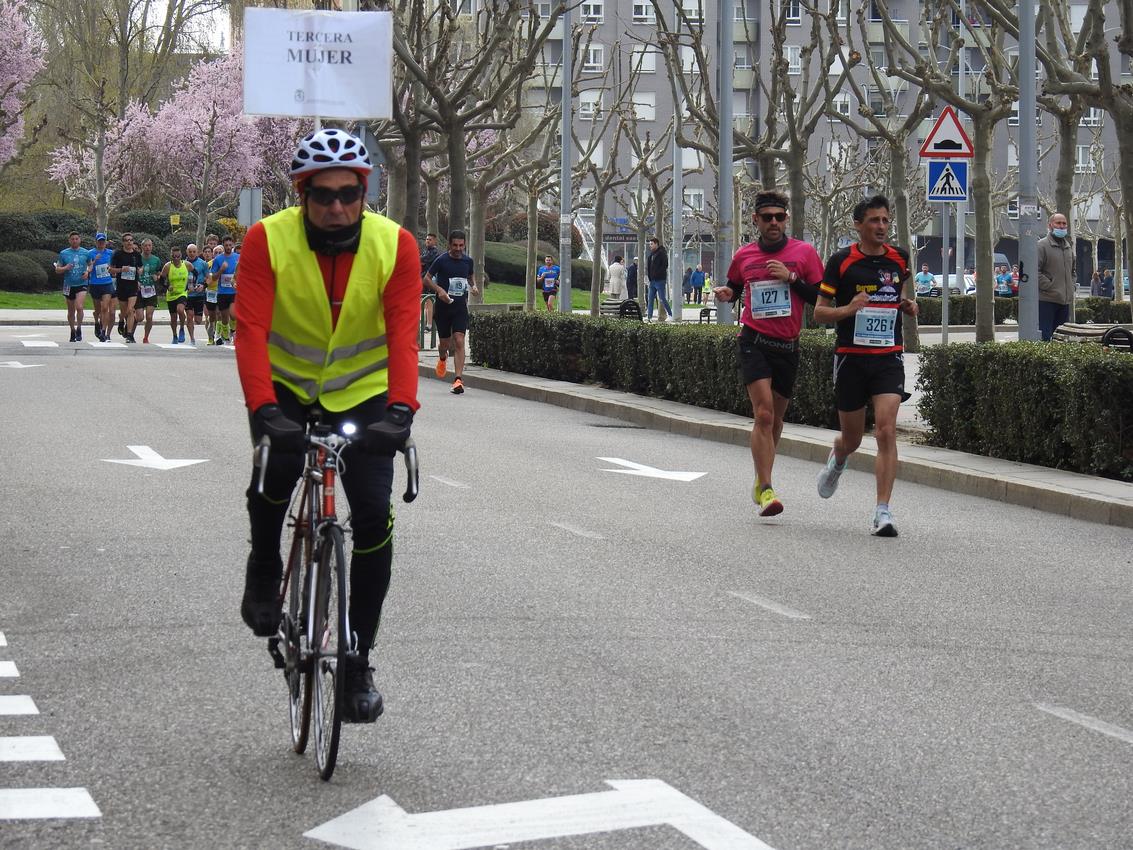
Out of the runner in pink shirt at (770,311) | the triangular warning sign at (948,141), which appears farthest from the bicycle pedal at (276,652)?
the triangular warning sign at (948,141)

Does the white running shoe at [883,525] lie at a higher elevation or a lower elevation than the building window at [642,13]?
lower

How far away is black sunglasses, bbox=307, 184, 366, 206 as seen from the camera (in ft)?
17.4

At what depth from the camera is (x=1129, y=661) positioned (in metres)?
Answer: 7.22

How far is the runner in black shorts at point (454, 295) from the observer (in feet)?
74.2

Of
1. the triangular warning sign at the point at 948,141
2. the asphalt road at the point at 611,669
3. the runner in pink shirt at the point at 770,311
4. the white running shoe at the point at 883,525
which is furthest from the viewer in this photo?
the triangular warning sign at the point at 948,141

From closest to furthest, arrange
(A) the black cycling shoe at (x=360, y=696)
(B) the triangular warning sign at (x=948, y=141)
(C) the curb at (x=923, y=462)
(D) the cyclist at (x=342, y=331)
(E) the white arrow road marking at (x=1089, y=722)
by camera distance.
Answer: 1. (A) the black cycling shoe at (x=360, y=696)
2. (D) the cyclist at (x=342, y=331)
3. (E) the white arrow road marking at (x=1089, y=722)
4. (C) the curb at (x=923, y=462)
5. (B) the triangular warning sign at (x=948, y=141)

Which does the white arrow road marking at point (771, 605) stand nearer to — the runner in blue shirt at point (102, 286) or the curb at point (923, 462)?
the curb at point (923, 462)

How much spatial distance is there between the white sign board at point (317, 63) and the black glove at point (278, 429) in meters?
22.1

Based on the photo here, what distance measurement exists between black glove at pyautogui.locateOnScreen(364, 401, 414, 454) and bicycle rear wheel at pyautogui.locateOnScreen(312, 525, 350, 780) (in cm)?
25

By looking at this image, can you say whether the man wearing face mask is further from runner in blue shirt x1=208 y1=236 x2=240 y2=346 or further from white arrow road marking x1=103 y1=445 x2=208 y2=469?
runner in blue shirt x1=208 y1=236 x2=240 y2=346

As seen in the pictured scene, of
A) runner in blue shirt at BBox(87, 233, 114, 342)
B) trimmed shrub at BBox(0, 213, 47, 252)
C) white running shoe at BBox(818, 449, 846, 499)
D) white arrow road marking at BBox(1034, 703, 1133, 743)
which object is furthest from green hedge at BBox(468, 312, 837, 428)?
trimmed shrub at BBox(0, 213, 47, 252)

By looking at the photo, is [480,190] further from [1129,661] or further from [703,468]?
[1129,661]

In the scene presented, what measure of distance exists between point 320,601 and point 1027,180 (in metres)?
13.6

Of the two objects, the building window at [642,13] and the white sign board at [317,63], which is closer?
the white sign board at [317,63]
